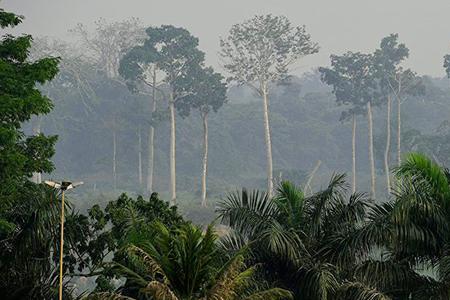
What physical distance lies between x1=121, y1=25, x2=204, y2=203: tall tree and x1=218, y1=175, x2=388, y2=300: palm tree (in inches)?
2241

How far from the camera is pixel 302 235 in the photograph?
26312 mm

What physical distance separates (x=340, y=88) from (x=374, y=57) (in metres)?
4.55

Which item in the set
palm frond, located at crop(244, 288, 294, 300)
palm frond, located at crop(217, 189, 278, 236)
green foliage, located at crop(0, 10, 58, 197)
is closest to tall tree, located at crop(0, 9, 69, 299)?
green foliage, located at crop(0, 10, 58, 197)

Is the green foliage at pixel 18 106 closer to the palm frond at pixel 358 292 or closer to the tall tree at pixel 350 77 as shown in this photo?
the palm frond at pixel 358 292

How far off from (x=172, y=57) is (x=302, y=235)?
60.2 meters

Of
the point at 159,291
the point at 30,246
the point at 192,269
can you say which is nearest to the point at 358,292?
the point at 192,269

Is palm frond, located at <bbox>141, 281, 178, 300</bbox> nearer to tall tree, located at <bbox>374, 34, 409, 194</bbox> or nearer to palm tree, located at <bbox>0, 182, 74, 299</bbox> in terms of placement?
palm tree, located at <bbox>0, 182, 74, 299</bbox>

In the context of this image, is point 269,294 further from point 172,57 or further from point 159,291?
point 172,57

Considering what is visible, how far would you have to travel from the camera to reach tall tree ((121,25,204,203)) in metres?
83.9

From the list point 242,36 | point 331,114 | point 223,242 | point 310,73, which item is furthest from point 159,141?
point 223,242

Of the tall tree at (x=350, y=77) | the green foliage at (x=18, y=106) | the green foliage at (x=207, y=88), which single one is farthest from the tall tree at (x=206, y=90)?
the green foliage at (x=18, y=106)

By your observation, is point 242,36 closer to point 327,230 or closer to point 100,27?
point 100,27

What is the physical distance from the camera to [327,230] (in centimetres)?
2633

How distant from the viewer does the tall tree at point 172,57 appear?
275ft
